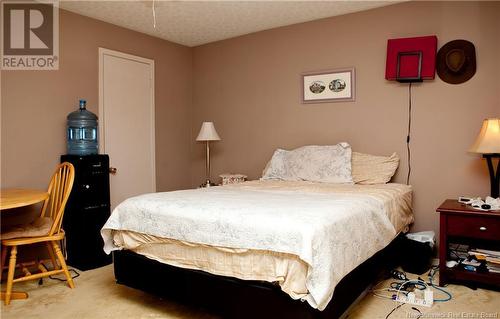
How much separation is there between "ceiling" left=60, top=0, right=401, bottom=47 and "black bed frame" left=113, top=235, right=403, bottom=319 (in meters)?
2.34

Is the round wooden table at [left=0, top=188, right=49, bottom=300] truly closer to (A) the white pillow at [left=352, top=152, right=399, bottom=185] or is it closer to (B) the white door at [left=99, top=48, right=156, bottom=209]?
(B) the white door at [left=99, top=48, right=156, bottom=209]

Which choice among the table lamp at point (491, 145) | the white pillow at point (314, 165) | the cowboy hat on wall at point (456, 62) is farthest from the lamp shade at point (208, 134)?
the table lamp at point (491, 145)

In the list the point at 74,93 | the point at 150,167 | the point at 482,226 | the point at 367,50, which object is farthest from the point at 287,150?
the point at 74,93

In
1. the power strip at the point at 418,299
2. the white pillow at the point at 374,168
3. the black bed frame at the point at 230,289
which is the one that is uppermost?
the white pillow at the point at 374,168

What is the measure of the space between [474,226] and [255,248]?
1.74 metres

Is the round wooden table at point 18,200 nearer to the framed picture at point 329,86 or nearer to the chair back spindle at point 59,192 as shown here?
the chair back spindle at point 59,192

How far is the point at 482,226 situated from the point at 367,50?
193 cm

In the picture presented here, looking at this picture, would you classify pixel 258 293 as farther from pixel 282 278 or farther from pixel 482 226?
pixel 482 226

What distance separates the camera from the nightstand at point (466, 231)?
2504mm

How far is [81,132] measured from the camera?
350 centimetres

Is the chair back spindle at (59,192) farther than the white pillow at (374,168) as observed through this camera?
No

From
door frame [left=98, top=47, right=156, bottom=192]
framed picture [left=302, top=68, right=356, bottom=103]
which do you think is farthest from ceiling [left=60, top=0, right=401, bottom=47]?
framed picture [left=302, top=68, right=356, bottom=103]

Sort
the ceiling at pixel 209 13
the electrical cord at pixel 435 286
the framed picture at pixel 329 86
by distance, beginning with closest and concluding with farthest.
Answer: the electrical cord at pixel 435 286, the ceiling at pixel 209 13, the framed picture at pixel 329 86

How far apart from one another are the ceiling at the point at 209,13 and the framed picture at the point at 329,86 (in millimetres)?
602
